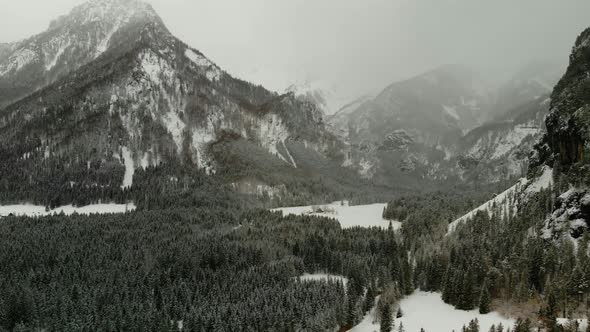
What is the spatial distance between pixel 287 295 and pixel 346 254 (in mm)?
48730

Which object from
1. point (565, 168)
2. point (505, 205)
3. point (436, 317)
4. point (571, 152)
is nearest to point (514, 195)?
point (505, 205)

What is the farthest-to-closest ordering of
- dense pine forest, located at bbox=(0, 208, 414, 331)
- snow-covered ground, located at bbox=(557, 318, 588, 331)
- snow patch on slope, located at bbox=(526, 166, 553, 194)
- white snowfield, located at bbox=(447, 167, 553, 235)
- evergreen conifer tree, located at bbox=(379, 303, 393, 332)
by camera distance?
white snowfield, located at bbox=(447, 167, 553, 235)
snow patch on slope, located at bbox=(526, 166, 553, 194)
dense pine forest, located at bbox=(0, 208, 414, 331)
evergreen conifer tree, located at bbox=(379, 303, 393, 332)
snow-covered ground, located at bbox=(557, 318, 588, 331)

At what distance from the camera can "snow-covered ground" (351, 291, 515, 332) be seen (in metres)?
114

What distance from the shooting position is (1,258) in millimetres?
177000

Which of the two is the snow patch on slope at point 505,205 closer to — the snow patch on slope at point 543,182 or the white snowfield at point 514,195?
the white snowfield at point 514,195

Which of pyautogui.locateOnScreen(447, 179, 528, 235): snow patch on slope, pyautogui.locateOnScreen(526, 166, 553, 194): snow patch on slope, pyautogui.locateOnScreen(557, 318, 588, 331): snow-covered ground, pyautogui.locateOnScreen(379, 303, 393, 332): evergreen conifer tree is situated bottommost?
pyautogui.locateOnScreen(379, 303, 393, 332): evergreen conifer tree

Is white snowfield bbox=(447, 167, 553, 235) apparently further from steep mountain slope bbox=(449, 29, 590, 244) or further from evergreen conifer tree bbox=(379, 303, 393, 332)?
evergreen conifer tree bbox=(379, 303, 393, 332)

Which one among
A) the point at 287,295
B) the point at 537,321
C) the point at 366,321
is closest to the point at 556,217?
the point at 537,321

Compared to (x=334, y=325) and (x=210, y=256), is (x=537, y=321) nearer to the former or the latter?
(x=334, y=325)

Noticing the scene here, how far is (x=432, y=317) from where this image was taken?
122812 millimetres

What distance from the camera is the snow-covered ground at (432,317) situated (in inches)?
4469

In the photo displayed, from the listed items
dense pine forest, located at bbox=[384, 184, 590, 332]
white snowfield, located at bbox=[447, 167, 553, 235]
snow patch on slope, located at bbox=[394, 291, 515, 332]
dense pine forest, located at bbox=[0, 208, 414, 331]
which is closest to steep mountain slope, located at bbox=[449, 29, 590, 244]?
white snowfield, located at bbox=[447, 167, 553, 235]

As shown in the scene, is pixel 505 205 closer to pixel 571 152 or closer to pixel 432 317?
pixel 571 152

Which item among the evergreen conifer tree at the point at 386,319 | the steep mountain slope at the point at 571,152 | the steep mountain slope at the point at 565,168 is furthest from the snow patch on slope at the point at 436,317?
the steep mountain slope at the point at 571,152
